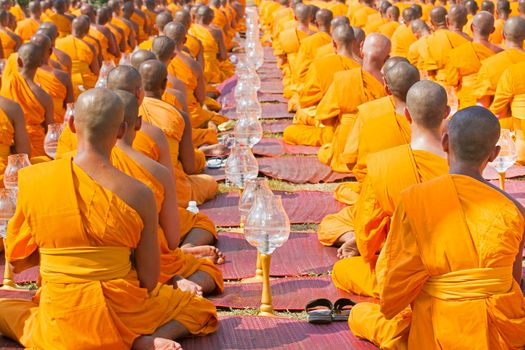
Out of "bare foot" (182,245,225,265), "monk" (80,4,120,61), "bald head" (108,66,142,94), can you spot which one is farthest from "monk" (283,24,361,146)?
"monk" (80,4,120,61)

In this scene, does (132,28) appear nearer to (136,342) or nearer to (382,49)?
(382,49)

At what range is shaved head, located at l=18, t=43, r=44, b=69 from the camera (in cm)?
775

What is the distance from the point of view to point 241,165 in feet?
19.5

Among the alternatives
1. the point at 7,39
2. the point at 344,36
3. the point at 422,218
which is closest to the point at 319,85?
the point at 344,36

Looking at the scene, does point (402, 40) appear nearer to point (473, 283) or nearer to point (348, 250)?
point (348, 250)

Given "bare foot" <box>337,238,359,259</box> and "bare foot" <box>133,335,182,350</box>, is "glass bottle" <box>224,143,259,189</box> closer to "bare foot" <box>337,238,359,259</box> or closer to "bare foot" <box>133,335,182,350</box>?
"bare foot" <box>337,238,359,259</box>

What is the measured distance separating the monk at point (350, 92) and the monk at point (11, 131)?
218 centimetres

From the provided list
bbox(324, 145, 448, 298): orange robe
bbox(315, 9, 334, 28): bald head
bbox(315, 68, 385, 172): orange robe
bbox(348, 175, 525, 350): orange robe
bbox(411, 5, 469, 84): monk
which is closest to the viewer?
bbox(348, 175, 525, 350): orange robe

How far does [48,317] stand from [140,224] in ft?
1.71

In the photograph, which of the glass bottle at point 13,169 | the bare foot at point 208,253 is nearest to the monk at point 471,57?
the bare foot at point 208,253

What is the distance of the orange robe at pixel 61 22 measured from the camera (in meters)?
14.8

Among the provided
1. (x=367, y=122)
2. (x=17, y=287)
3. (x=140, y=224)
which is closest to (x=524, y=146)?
(x=367, y=122)

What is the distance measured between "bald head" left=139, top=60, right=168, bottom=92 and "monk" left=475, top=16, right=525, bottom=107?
11.0ft

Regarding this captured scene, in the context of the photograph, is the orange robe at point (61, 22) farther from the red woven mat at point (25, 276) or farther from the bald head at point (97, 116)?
the bald head at point (97, 116)
